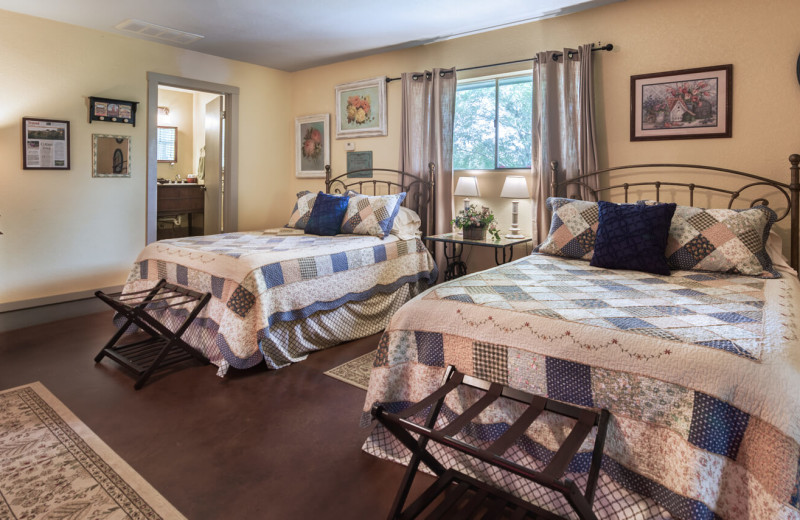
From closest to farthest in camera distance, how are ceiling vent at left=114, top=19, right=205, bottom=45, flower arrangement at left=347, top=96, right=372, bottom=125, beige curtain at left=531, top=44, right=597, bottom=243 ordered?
1. beige curtain at left=531, top=44, right=597, bottom=243
2. ceiling vent at left=114, top=19, right=205, bottom=45
3. flower arrangement at left=347, top=96, right=372, bottom=125

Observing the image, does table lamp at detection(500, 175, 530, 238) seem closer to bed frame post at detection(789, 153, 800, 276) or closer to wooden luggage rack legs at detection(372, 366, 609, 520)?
bed frame post at detection(789, 153, 800, 276)

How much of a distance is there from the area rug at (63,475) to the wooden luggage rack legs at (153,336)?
1.67ft

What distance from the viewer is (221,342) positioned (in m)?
2.92

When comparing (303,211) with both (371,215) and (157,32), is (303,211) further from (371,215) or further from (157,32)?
(157,32)

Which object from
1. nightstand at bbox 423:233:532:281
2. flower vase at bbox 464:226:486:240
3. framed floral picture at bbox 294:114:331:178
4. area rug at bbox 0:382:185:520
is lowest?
area rug at bbox 0:382:185:520

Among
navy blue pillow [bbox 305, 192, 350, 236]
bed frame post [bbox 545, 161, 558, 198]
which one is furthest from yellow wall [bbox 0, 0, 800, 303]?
navy blue pillow [bbox 305, 192, 350, 236]

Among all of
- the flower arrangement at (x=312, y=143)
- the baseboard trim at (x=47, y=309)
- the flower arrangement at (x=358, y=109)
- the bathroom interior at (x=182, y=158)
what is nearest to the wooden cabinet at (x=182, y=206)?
the bathroom interior at (x=182, y=158)

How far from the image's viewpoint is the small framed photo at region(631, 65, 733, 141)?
3211 millimetres

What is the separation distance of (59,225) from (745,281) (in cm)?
511

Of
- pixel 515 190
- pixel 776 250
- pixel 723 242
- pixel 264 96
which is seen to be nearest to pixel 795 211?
pixel 776 250

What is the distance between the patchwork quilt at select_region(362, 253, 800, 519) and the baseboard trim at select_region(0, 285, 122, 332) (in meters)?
3.39

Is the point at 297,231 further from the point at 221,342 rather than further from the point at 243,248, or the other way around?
the point at 221,342

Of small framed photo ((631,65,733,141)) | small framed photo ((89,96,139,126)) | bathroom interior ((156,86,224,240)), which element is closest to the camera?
small framed photo ((631,65,733,141))

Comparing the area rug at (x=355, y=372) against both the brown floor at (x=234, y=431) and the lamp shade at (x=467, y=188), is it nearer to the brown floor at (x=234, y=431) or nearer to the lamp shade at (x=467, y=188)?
the brown floor at (x=234, y=431)
